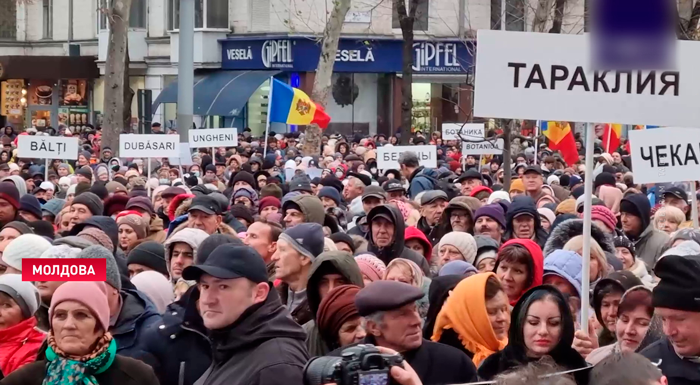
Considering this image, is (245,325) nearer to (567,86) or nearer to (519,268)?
(567,86)

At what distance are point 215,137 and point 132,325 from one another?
14.8 m

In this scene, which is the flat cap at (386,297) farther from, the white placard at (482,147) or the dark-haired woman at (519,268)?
the white placard at (482,147)

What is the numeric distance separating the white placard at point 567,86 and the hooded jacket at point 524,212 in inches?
159

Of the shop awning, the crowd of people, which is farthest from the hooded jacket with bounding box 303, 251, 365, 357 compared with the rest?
the shop awning

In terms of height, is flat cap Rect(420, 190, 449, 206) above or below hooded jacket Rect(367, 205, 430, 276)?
above

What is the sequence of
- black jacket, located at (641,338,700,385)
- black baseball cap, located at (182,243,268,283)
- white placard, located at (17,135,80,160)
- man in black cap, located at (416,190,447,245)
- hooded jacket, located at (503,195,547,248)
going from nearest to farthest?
black jacket, located at (641,338,700,385)
black baseball cap, located at (182,243,268,283)
hooded jacket, located at (503,195,547,248)
man in black cap, located at (416,190,447,245)
white placard, located at (17,135,80,160)

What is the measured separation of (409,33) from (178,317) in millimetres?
22342

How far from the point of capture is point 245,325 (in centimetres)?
436

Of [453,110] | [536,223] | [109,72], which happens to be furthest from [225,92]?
[536,223]

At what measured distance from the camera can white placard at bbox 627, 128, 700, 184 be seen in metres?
9.27

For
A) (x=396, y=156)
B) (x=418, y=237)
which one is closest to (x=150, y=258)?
(x=418, y=237)

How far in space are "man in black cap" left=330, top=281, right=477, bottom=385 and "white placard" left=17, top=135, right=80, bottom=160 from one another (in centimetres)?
1310

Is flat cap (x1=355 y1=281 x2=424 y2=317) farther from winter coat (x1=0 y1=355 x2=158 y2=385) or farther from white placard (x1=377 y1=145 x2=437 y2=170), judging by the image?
white placard (x1=377 y1=145 x2=437 y2=170)

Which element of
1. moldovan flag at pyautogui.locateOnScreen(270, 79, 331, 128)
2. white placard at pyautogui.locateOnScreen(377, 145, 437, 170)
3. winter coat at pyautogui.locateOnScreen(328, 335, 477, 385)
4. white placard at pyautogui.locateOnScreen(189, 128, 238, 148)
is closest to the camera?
winter coat at pyautogui.locateOnScreen(328, 335, 477, 385)
